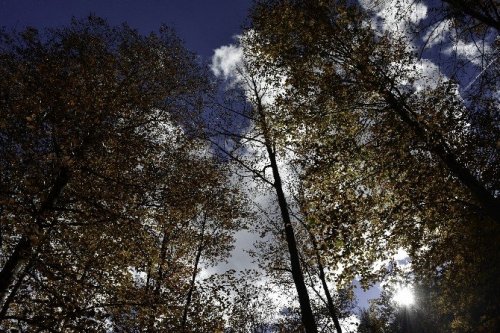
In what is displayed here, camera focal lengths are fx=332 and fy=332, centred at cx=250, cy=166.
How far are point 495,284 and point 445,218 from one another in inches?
671

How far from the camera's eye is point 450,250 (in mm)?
11555

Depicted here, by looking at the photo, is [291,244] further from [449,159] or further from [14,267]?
[14,267]

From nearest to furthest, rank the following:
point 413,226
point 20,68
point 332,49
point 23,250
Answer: point 23,250, point 20,68, point 413,226, point 332,49

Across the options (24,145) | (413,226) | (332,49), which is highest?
(332,49)

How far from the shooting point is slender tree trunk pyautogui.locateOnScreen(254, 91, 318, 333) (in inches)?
367

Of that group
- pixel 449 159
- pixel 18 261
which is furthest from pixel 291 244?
pixel 18 261

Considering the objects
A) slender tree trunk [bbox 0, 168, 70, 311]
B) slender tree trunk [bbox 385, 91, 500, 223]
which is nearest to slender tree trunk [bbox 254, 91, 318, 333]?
slender tree trunk [bbox 385, 91, 500, 223]

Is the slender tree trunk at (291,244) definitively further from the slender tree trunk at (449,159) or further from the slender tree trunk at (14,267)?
the slender tree trunk at (14,267)

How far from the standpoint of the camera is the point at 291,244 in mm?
10656

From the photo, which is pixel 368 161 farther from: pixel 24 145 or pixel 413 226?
pixel 24 145

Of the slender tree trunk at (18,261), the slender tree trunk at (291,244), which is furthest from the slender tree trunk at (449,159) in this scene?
the slender tree trunk at (18,261)

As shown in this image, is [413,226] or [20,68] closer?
[20,68]

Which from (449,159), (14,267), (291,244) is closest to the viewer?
(14,267)

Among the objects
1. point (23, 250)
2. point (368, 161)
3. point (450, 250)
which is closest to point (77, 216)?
point (23, 250)
